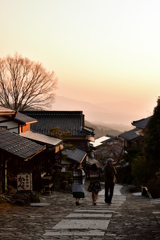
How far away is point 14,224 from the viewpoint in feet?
29.5

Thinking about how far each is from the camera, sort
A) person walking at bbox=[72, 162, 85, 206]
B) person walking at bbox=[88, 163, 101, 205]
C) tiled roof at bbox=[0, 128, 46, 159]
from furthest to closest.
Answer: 1. person walking at bbox=[88, 163, 101, 205]
2. person walking at bbox=[72, 162, 85, 206]
3. tiled roof at bbox=[0, 128, 46, 159]

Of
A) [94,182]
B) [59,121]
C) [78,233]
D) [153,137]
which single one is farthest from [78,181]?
[59,121]

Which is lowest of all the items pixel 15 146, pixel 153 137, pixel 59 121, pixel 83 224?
pixel 83 224

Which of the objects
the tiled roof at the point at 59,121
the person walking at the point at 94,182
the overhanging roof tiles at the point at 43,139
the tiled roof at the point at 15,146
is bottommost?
the person walking at the point at 94,182

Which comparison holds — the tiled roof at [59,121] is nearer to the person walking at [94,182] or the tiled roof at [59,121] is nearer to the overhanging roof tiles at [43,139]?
the overhanging roof tiles at [43,139]

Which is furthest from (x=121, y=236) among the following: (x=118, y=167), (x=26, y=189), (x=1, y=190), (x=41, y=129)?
(x=118, y=167)

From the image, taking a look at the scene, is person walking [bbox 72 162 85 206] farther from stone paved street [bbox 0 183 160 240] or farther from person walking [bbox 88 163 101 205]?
stone paved street [bbox 0 183 160 240]

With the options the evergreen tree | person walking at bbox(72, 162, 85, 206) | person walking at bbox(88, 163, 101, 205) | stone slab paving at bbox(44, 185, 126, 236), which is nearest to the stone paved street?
stone slab paving at bbox(44, 185, 126, 236)

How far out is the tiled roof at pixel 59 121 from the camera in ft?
150

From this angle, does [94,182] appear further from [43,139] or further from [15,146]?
[43,139]

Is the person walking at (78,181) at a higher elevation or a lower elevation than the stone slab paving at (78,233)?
higher

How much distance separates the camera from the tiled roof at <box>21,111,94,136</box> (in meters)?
45.8

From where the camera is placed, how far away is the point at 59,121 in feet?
157

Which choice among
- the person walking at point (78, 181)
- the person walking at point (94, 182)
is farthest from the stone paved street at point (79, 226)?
the person walking at point (94, 182)
